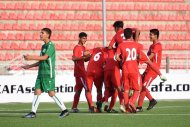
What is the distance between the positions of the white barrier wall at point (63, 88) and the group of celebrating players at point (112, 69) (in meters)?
7.46

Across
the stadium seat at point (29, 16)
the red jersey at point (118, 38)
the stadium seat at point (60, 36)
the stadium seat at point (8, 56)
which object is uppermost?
the stadium seat at point (29, 16)

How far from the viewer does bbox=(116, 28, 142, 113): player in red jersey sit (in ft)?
56.9

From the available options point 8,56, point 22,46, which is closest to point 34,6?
point 22,46

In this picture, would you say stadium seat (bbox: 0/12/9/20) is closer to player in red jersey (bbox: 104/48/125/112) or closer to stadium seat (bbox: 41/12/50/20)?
stadium seat (bbox: 41/12/50/20)

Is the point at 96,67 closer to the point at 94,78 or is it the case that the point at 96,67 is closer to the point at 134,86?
the point at 94,78

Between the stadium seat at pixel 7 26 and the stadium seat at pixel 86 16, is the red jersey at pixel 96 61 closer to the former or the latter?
the stadium seat at pixel 7 26

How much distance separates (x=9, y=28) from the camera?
37969 millimetres

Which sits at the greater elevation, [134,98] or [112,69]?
[112,69]

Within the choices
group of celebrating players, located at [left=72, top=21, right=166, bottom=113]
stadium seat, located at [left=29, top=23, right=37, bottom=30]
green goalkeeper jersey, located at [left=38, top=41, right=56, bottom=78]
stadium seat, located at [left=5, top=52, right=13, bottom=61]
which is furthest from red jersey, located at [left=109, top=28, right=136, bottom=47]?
stadium seat, located at [left=29, top=23, right=37, bottom=30]

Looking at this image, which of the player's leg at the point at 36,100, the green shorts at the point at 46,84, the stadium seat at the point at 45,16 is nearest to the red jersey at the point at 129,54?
the green shorts at the point at 46,84

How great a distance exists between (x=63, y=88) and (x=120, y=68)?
898 cm

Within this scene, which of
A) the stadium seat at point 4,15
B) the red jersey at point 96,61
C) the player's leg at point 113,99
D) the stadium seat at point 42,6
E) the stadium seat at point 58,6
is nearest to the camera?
the player's leg at point 113,99

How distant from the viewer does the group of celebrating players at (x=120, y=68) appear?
684 inches

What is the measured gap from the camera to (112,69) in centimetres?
1848
